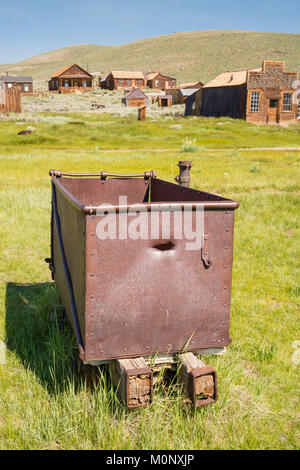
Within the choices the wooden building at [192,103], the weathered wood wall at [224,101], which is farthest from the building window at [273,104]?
the wooden building at [192,103]

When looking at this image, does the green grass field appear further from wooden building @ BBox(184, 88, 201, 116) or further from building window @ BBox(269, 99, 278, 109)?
wooden building @ BBox(184, 88, 201, 116)

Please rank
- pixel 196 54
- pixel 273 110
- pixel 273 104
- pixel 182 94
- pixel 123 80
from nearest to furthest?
pixel 273 104
pixel 273 110
pixel 182 94
pixel 123 80
pixel 196 54

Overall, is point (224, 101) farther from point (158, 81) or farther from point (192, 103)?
point (158, 81)

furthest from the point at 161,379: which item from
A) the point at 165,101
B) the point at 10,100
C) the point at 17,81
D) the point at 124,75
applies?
the point at 17,81

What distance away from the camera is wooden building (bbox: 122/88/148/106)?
6096 centimetres

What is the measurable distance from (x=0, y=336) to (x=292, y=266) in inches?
163

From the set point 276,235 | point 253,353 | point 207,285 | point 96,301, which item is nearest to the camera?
point 96,301

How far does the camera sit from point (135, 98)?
6153 centimetres

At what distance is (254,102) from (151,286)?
38.8m

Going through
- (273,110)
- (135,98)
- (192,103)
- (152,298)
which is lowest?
(152,298)

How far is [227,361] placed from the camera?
3.71 m

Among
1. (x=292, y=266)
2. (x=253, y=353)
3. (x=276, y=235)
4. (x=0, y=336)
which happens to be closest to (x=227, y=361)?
(x=253, y=353)

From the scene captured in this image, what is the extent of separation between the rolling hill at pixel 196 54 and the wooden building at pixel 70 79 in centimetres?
3217
